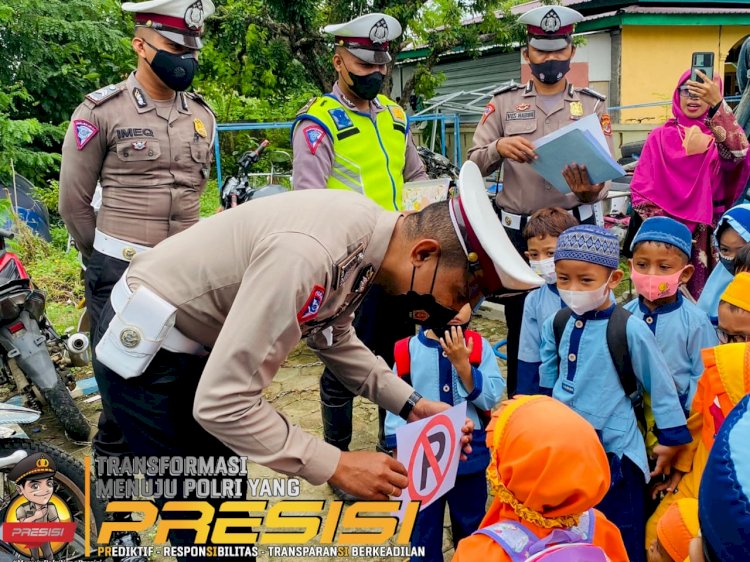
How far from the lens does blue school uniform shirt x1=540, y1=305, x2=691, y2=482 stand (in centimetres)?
252

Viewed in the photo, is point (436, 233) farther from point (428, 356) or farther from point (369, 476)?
point (428, 356)

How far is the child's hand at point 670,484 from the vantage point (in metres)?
2.64

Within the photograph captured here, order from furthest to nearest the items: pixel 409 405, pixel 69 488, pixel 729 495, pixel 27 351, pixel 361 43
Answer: pixel 27 351 → pixel 361 43 → pixel 69 488 → pixel 409 405 → pixel 729 495

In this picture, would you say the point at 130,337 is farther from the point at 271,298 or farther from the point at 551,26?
the point at 551,26

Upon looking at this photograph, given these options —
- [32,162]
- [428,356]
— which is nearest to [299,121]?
[428,356]

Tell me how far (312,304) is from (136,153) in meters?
1.91

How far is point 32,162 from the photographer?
28.5ft

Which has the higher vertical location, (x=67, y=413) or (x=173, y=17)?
(x=173, y=17)

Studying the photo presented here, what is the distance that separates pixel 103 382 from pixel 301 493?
5.17 ft

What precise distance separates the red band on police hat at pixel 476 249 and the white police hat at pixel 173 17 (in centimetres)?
211

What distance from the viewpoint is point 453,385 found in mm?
2730

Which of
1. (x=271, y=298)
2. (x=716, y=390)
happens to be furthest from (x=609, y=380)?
(x=271, y=298)

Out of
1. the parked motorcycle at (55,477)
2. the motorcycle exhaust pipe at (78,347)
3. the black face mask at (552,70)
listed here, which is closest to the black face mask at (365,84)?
the black face mask at (552,70)

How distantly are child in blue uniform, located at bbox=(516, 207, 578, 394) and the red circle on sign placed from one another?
3.08 ft
